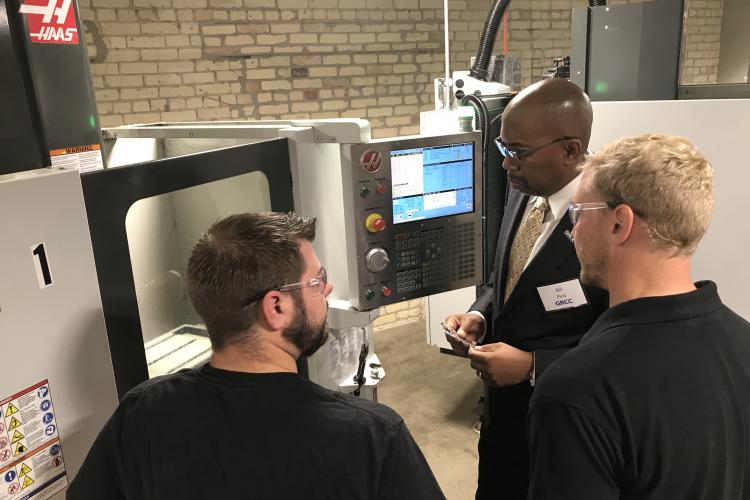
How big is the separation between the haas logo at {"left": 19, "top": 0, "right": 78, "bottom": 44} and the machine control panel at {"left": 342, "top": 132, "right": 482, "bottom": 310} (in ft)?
2.09

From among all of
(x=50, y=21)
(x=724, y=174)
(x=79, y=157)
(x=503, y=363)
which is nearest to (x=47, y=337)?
(x=79, y=157)

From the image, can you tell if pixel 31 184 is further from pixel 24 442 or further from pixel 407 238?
pixel 407 238

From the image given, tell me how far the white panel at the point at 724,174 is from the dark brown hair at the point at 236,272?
159 cm

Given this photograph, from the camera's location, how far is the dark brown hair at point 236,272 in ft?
2.87

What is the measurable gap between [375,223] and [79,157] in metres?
0.69

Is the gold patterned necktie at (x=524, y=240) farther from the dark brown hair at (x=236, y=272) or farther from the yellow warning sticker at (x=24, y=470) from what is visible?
the yellow warning sticker at (x=24, y=470)

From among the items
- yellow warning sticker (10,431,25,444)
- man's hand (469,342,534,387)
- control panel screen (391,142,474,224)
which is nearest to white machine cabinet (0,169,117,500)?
yellow warning sticker (10,431,25,444)

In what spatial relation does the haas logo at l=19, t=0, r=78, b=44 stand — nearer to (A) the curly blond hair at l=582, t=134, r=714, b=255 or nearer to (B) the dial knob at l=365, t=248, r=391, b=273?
(B) the dial knob at l=365, t=248, r=391, b=273

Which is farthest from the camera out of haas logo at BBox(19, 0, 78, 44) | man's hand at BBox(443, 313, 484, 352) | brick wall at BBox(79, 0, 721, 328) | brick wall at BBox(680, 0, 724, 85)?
brick wall at BBox(680, 0, 724, 85)

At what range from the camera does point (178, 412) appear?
32.9 inches

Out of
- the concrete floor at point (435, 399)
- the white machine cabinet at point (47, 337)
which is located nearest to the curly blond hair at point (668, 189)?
the white machine cabinet at point (47, 337)

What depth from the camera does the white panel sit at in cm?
181

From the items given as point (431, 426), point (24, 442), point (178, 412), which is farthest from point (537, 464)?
point (431, 426)

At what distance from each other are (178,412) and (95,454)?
0.51 feet
